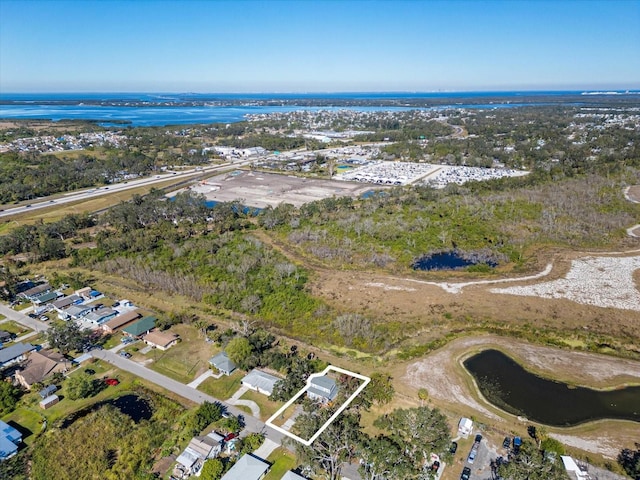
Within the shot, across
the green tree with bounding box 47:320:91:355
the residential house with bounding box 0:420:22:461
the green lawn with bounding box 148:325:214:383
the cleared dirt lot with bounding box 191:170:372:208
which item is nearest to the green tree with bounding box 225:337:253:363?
the green lawn with bounding box 148:325:214:383

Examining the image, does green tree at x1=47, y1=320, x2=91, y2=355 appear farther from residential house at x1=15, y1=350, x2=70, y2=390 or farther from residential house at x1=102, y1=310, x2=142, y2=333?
residential house at x1=102, y1=310, x2=142, y2=333

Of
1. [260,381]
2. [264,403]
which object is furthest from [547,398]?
[260,381]

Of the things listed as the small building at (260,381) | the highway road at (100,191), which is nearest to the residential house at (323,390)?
the small building at (260,381)

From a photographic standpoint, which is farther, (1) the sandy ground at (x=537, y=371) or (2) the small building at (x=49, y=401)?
(2) the small building at (x=49, y=401)

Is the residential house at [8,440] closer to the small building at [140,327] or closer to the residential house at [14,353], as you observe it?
the residential house at [14,353]

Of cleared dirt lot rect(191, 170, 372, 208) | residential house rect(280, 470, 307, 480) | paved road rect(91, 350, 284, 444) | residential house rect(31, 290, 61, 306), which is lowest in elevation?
paved road rect(91, 350, 284, 444)
